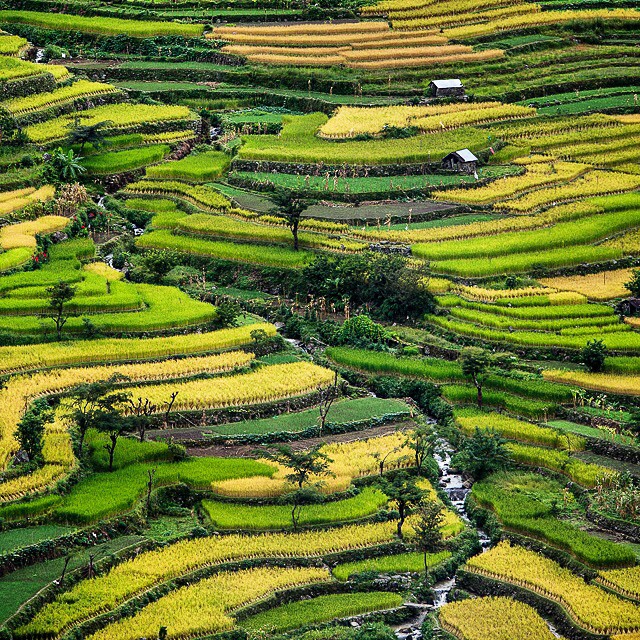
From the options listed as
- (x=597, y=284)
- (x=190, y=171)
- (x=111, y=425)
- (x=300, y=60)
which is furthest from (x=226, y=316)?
(x=300, y=60)

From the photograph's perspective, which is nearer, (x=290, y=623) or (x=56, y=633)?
(x=56, y=633)

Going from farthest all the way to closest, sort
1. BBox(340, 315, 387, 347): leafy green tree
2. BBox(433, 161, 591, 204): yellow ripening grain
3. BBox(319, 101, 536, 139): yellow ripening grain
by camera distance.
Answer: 1. BBox(319, 101, 536, 139): yellow ripening grain
2. BBox(433, 161, 591, 204): yellow ripening grain
3. BBox(340, 315, 387, 347): leafy green tree

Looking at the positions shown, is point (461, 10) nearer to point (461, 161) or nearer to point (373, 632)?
point (461, 161)

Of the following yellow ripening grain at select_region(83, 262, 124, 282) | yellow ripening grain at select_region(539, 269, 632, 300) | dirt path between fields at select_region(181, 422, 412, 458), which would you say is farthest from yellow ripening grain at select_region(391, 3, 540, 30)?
dirt path between fields at select_region(181, 422, 412, 458)

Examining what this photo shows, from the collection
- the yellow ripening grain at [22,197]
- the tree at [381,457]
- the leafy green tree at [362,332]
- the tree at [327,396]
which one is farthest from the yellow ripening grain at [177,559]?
the yellow ripening grain at [22,197]

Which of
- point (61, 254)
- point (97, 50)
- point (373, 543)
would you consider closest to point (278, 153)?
point (61, 254)

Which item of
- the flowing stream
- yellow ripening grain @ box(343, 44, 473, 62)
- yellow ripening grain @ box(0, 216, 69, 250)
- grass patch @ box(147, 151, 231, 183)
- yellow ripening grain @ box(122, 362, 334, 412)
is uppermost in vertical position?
yellow ripening grain @ box(343, 44, 473, 62)

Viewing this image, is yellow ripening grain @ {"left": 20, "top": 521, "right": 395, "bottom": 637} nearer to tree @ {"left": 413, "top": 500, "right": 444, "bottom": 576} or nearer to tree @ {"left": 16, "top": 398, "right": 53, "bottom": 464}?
tree @ {"left": 413, "top": 500, "right": 444, "bottom": 576}

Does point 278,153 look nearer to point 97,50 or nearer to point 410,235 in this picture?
point 410,235
